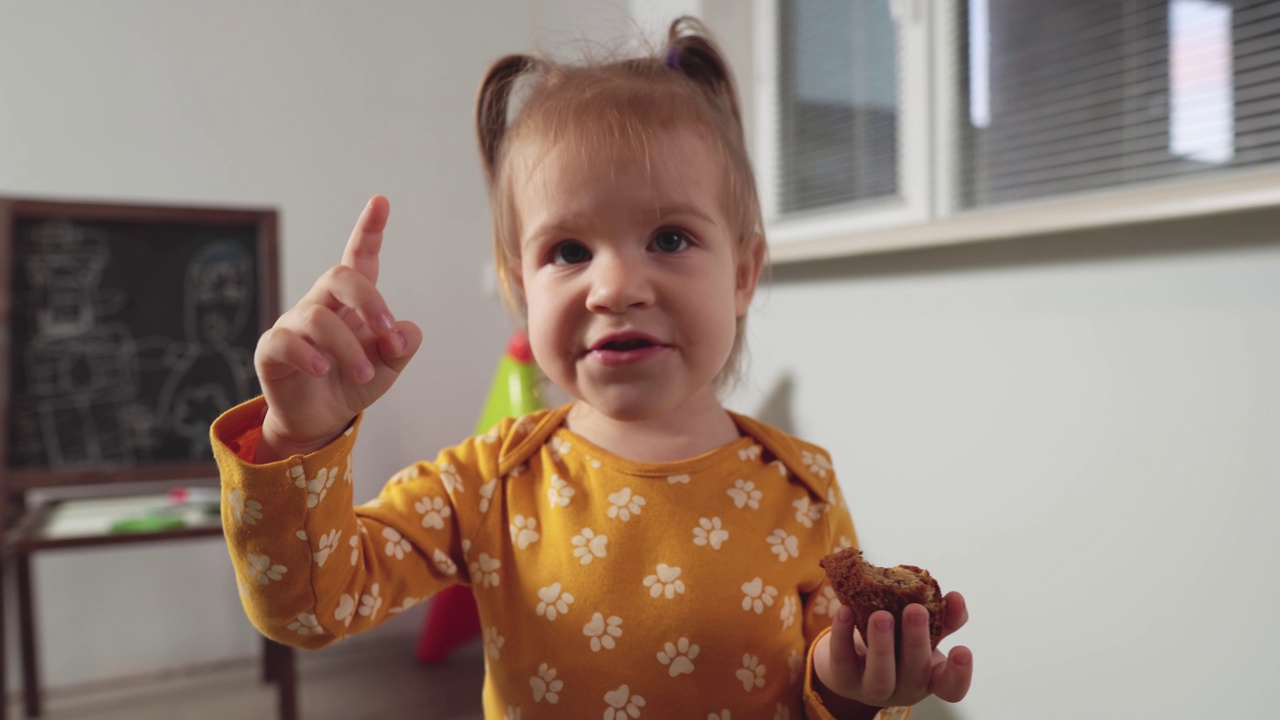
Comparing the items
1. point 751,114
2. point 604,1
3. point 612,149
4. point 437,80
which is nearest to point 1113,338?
point 612,149

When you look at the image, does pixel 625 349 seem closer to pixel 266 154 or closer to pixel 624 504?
pixel 624 504

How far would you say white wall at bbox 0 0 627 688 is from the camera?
213 cm

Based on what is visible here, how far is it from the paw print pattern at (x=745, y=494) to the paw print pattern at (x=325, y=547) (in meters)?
0.33

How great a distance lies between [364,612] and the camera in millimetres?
686

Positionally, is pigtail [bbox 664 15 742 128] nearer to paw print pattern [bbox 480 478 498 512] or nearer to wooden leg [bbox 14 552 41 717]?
paw print pattern [bbox 480 478 498 512]

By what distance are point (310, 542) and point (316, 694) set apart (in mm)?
1753

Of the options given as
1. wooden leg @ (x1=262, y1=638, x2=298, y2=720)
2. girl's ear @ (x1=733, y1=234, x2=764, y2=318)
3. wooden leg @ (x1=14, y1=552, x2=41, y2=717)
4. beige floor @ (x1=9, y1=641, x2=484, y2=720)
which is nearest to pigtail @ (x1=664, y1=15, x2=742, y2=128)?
girl's ear @ (x1=733, y1=234, x2=764, y2=318)

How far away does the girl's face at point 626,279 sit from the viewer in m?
0.72

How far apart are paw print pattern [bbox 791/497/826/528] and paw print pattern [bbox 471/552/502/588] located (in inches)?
10.3

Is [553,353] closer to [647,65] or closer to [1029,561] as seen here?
[647,65]

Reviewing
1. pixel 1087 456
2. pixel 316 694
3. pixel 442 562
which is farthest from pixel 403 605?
pixel 316 694

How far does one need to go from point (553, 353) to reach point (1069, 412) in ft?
2.30

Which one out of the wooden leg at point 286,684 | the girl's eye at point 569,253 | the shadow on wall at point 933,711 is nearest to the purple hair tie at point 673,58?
the girl's eye at point 569,253

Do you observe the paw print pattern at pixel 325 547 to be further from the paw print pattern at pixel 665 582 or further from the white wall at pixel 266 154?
the white wall at pixel 266 154
